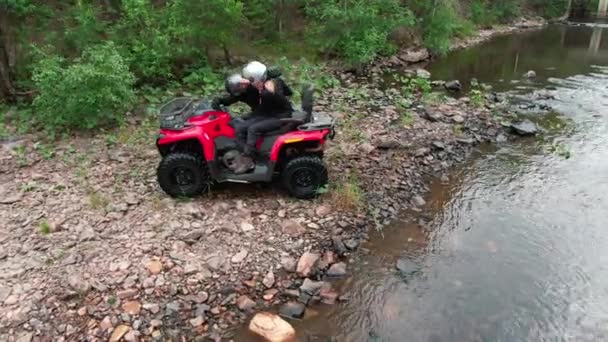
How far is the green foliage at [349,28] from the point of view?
11.2 meters

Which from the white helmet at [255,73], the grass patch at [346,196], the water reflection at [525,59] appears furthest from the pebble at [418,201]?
the water reflection at [525,59]

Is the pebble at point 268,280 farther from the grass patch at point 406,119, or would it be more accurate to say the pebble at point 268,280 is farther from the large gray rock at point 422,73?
the large gray rock at point 422,73

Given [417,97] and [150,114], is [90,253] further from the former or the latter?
[417,97]

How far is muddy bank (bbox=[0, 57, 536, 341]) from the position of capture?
12.9 feet

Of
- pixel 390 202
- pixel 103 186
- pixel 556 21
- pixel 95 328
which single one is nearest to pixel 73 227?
pixel 103 186

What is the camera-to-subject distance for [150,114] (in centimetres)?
756

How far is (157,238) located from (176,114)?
1.36 meters

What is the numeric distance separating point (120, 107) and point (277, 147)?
11.2ft

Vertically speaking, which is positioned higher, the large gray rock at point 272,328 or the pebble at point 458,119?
the large gray rock at point 272,328

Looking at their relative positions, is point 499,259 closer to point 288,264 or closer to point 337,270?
point 337,270

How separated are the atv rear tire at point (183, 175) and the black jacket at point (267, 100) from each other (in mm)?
742

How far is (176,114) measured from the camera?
501 cm

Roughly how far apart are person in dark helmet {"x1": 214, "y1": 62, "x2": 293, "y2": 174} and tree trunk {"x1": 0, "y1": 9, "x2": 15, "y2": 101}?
4.56 metres

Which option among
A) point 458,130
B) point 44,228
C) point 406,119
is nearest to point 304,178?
point 44,228
